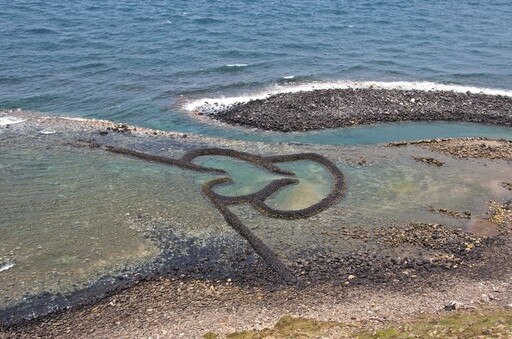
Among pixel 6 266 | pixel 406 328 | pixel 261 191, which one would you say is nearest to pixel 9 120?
pixel 6 266

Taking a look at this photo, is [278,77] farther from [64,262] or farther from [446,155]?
[64,262]

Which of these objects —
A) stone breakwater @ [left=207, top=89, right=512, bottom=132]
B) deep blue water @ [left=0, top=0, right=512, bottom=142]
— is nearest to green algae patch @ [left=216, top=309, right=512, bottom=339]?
stone breakwater @ [left=207, top=89, right=512, bottom=132]

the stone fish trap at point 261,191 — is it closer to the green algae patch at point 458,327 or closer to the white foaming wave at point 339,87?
the green algae patch at point 458,327

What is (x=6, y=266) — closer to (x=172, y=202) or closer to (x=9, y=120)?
(x=172, y=202)

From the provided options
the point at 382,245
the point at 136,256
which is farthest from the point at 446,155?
the point at 136,256

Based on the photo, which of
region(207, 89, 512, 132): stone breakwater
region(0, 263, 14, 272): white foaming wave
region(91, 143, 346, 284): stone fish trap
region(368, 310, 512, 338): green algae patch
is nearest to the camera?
region(368, 310, 512, 338): green algae patch

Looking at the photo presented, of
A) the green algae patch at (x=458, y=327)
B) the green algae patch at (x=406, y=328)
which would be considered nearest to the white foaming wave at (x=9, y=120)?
the green algae patch at (x=406, y=328)

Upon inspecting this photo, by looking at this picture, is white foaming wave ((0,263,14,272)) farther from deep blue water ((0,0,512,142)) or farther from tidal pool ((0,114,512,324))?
deep blue water ((0,0,512,142))
